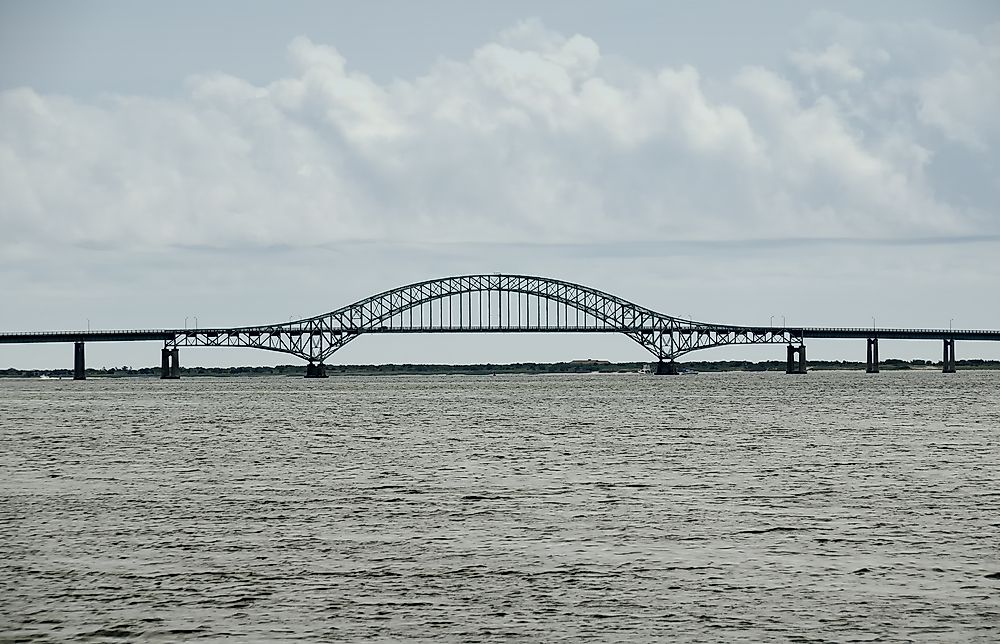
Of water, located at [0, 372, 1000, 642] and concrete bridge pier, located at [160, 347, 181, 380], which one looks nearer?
water, located at [0, 372, 1000, 642]

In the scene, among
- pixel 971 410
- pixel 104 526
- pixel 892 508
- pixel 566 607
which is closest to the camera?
pixel 566 607

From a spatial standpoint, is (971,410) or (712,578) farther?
(971,410)

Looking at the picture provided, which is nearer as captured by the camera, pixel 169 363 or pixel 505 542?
pixel 505 542

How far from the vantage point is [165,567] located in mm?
17281

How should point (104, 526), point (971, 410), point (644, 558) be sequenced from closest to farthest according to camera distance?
point (644, 558)
point (104, 526)
point (971, 410)

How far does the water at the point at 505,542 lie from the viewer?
14180 mm

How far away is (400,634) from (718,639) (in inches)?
123

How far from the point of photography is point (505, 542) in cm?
1917

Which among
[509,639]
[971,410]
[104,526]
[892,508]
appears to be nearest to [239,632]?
[509,639]

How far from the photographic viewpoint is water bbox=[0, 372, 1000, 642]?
1418 cm

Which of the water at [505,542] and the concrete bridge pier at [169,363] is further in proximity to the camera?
the concrete bridge pier at [169,363]

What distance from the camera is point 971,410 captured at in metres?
65.0

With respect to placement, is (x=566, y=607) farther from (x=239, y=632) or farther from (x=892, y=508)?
(x=892, y=508)

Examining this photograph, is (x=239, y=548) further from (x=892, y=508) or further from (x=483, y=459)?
(x=483, y=459)
